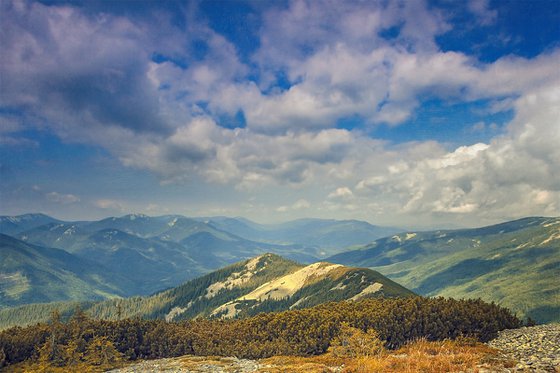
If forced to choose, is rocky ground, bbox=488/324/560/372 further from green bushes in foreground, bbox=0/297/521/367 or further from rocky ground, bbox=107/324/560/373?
green bushes in foreground, bbox=0/297/521/367

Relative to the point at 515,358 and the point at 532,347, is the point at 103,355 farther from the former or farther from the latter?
the point at 532,347

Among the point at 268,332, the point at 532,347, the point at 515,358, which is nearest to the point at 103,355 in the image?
the point at 268,332

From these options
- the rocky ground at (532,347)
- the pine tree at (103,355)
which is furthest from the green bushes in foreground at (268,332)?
the rocky ground at (532,347)

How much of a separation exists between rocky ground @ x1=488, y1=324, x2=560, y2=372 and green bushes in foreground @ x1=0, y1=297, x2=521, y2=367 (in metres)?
3.82

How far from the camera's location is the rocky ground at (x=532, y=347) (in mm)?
27922

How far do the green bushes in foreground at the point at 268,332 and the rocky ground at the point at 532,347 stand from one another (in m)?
3.82

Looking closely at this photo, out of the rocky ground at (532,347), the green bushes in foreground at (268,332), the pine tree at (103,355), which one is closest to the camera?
the rocky ground at (532,347)

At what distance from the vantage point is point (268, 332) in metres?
71.8

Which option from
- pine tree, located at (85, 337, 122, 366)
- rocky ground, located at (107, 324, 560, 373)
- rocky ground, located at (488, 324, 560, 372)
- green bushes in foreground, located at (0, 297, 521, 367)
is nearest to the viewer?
rocky ground, located at (488, 324, 560, 372)

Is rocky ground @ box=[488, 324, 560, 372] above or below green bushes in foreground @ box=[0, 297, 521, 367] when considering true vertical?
above

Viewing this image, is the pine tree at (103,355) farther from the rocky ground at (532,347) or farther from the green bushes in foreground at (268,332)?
the rocky ground at (532,347)

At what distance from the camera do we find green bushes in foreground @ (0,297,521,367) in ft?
181

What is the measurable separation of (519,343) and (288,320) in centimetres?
4563

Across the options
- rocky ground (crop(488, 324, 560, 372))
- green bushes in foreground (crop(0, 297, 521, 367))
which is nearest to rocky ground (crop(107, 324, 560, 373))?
rocky ground (crop(488, 324, 560, 372))
